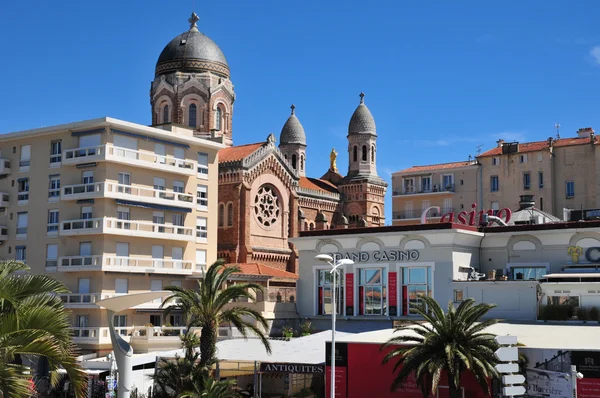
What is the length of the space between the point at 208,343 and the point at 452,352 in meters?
9.73

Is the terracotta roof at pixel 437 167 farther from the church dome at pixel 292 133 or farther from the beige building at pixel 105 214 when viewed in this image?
the beige building at pixel 105 214

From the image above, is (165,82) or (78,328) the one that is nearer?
(78,328)

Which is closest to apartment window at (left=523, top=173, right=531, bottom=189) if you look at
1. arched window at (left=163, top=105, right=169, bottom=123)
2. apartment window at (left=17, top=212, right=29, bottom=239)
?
arched window at (left=163, top=105, right=169, bottom=123)

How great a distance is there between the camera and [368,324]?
43125mm

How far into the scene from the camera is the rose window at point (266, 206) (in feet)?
220

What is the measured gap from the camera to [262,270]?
61.6 m

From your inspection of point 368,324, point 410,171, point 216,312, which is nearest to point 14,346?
point 216,312

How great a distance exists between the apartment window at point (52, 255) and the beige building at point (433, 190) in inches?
1445

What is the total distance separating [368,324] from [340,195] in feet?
132

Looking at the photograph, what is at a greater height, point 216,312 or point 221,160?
point 221,160

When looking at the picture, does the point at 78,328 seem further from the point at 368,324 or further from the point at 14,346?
the point at 14,346

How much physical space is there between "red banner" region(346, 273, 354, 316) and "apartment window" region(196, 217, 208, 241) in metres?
11.4

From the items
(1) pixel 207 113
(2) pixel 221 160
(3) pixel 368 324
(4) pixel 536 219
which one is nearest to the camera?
(3) pixel 368 324

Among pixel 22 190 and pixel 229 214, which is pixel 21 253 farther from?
pixel 229 214
